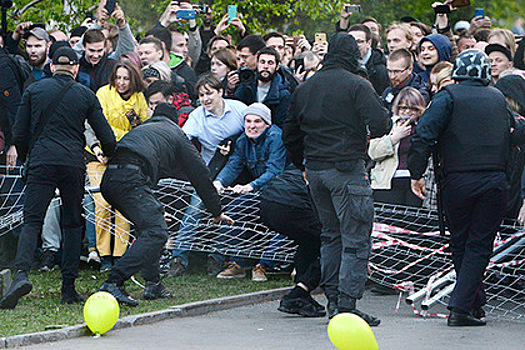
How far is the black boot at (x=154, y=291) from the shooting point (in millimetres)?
8688

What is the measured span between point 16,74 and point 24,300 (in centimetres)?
336

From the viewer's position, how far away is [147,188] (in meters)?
8.39

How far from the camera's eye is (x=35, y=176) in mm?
8156

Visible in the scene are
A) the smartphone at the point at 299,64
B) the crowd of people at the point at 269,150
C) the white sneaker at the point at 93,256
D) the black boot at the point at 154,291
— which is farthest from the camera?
the smartphone at the point at 299,64

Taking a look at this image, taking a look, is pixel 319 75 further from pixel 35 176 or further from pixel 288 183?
pixel 35 176

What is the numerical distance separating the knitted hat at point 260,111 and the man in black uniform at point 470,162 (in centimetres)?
238

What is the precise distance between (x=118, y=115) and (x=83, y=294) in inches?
82.8

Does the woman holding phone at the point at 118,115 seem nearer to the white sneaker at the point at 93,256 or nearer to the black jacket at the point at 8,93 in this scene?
the white sneaker at the point at 93,256

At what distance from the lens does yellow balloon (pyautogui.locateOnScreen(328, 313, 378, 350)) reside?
588 cm

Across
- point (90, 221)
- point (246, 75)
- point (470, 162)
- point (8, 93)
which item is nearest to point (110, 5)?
point (8, 93)

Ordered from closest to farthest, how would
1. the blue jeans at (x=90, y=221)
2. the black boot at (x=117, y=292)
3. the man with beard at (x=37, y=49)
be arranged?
the black boot at (x=117, y=292), the blue jeans at (x=90, y=221), the man with beard at (x=37, y=49)

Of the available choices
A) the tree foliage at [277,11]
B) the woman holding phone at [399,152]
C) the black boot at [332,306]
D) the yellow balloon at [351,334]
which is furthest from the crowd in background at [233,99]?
the tree foliage at [277,11]

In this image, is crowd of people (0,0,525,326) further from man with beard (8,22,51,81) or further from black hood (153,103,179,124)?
man with beard (8,22,51,81)

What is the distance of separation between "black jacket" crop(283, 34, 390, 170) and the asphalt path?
132 centimetres
